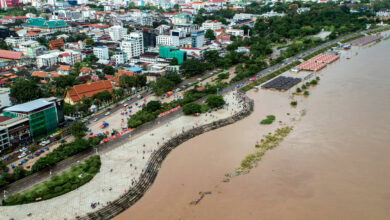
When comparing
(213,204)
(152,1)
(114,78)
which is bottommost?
(213,204)

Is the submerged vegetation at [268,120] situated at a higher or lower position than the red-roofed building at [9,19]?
lower

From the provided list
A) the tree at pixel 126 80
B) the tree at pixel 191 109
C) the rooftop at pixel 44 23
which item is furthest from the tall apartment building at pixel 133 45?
the rooftop at pixel 44 23

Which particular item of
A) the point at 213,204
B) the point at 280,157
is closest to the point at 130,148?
the point at 213,204

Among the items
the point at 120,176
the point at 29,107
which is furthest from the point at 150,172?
the point at 29,107

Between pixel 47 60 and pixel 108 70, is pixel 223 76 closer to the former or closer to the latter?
pixel 108 70

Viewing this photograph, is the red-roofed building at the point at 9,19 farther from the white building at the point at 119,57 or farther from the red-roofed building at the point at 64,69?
the red-roofed building at the point at 64,69

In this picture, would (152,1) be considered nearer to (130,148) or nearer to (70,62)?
(70,62)
